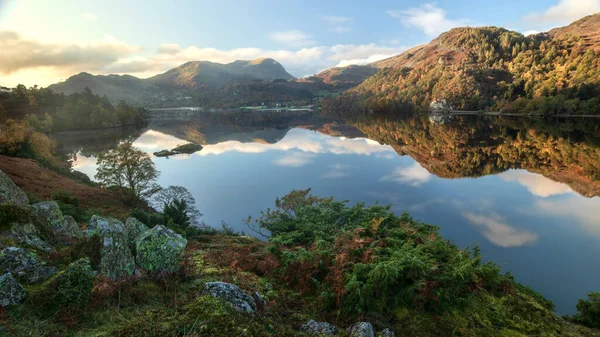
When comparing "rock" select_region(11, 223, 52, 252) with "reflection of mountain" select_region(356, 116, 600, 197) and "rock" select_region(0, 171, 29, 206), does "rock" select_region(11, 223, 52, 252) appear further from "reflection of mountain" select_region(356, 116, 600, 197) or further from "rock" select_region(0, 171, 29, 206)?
"reflection of mountain" select_region(356, 116, 600, 197)

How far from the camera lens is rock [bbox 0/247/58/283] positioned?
5865 mm

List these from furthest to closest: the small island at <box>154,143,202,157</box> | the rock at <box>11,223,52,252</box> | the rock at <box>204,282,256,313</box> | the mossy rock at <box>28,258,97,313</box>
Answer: the small island at <box>154,143,202,157</box> → the rock at <box>11,223,52,252</box> → the rock at <box>204,282,256,313</box> → the mossy rock at <box>28,258,97,313</box>

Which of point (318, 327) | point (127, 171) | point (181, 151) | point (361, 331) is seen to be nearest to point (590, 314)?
point (361, 331)

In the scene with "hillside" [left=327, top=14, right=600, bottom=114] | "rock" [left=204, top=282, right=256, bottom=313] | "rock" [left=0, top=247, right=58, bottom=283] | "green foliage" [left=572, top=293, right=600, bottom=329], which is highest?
"hillside" [left=327, top=14, right=600, bottom=114]

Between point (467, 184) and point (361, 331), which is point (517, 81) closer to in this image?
point (467, 184)

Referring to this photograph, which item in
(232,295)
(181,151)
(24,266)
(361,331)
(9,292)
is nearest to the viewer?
(9,292)

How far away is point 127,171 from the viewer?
32.2 metres

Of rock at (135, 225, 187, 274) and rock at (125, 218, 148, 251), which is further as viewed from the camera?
rock at (125, 218, 148, 251)

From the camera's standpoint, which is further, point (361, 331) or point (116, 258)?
point (116, 258)

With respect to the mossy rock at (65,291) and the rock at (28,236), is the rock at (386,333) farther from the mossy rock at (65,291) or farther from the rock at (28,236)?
the rock at (28,236)

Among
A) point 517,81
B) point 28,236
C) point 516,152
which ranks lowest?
point 516,152

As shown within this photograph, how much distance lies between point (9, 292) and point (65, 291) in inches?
30.5

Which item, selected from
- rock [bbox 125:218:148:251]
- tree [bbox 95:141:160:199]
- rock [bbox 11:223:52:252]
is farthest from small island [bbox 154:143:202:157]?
rock [bbox 125:218:148:251]

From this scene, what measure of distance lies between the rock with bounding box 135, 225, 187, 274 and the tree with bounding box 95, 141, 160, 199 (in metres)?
26.8
